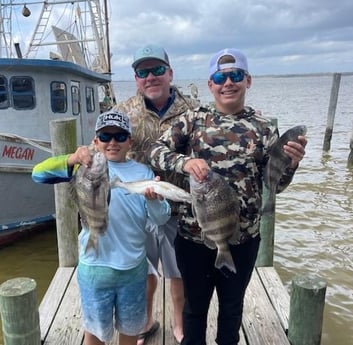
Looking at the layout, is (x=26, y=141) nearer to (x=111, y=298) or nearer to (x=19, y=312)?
(x=19, y=312)

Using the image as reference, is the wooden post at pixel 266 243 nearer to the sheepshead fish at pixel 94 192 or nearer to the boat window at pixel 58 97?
the sheepshead fish at pixel 94 192

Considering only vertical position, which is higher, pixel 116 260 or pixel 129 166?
pixel 129 166

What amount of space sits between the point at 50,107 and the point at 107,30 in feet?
20.1

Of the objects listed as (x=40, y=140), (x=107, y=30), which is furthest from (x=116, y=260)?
(x=107, y=30)

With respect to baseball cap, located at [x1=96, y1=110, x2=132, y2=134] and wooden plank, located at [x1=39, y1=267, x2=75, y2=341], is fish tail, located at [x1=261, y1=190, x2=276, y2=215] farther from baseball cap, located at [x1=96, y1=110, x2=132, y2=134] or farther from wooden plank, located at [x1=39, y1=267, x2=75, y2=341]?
wooden plank, located at [x1=39, y1=267, x2=75, y2=341]

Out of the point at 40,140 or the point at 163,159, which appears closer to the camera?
the point at 163,159

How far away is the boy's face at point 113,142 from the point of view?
2527 mm

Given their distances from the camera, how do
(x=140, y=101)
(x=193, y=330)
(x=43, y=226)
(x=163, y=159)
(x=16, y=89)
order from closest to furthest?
(x=163, y=159), (x=193, y=330), (x=140, y=101), (x=16, y=89), (x=43, y=226)

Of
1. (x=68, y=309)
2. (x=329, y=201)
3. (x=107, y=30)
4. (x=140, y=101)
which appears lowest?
(x=329, y=201)

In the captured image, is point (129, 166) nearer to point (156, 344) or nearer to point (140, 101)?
point (140, 101)

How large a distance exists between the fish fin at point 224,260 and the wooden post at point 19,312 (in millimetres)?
1402

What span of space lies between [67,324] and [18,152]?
489 cm

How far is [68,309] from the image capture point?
388cm

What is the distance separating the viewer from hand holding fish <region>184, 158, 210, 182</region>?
7.13 ft
